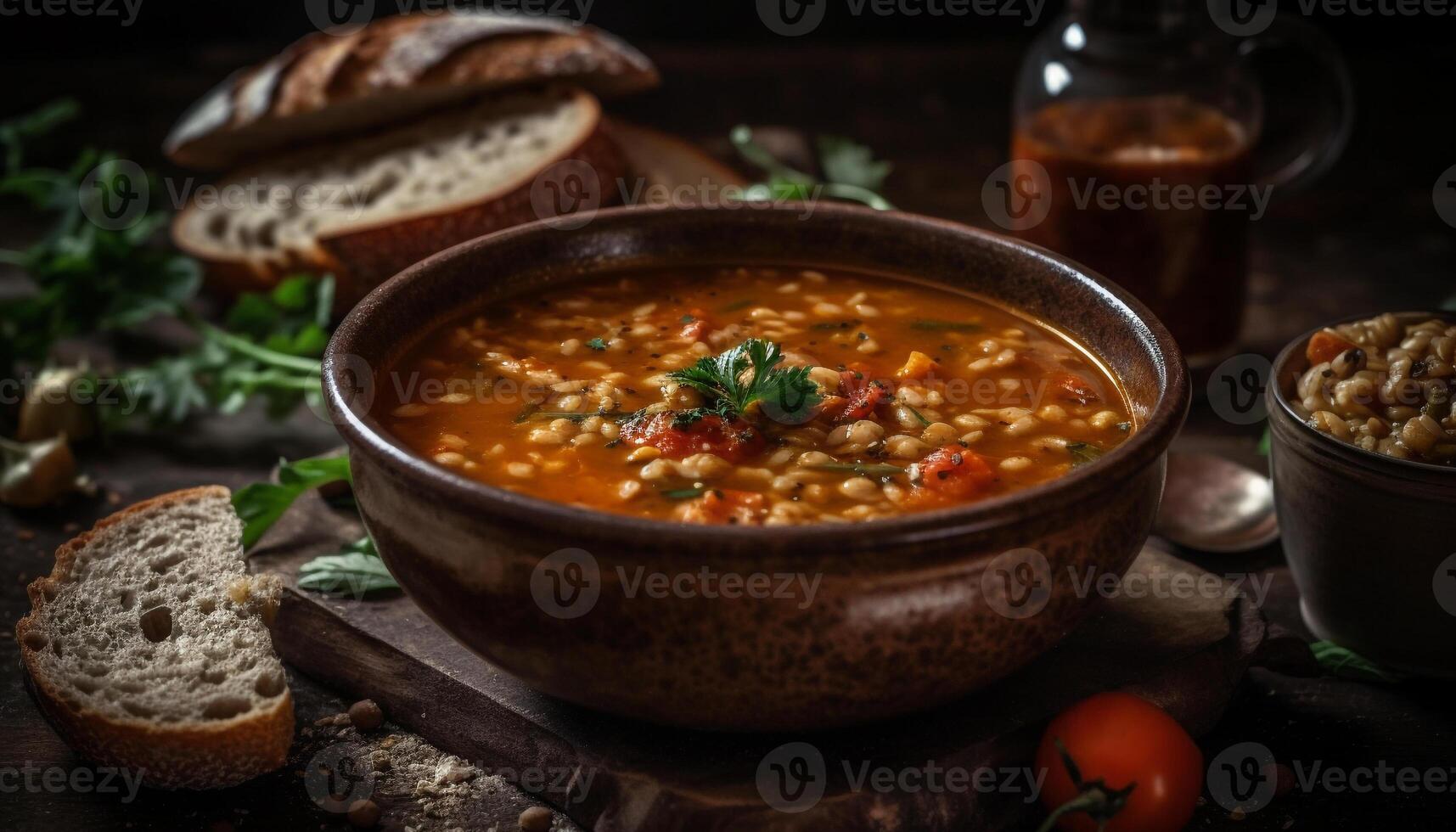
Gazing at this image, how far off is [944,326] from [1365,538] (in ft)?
2.94

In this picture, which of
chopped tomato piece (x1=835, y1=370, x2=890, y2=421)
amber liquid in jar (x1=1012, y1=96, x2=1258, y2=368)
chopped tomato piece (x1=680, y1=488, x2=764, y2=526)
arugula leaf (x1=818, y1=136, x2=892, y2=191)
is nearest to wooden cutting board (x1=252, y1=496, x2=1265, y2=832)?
chopped tomato piece (x1=680, y1=488, x2=764, y2=526)

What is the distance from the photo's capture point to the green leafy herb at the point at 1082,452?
247cm

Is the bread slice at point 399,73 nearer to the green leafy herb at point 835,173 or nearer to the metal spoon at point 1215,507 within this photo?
the green leafy herb at point 835,173

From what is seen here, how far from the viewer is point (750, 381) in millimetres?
2553

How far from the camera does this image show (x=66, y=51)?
6348 millimetres

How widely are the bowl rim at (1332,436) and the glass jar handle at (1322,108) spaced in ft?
4.57

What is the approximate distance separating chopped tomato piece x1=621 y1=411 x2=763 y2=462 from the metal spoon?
1.23 metres

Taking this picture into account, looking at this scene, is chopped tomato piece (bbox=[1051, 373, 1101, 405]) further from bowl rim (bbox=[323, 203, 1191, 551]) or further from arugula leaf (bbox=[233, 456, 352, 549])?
arugula leaf (bbox=[233, 456, 352, 549])

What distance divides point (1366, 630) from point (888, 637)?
119 centimetres

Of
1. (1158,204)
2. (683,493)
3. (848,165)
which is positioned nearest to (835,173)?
(848,165)

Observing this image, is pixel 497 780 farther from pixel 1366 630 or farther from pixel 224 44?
pixel 224 44

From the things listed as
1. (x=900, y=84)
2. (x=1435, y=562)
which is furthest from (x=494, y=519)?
(x=900, y=84)

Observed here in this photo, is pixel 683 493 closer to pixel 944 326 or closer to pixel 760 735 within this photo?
pixel 760 735

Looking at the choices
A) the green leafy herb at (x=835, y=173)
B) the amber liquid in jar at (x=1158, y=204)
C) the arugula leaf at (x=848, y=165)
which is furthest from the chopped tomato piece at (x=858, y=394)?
the arugula leaf at (x=848, y=165)
